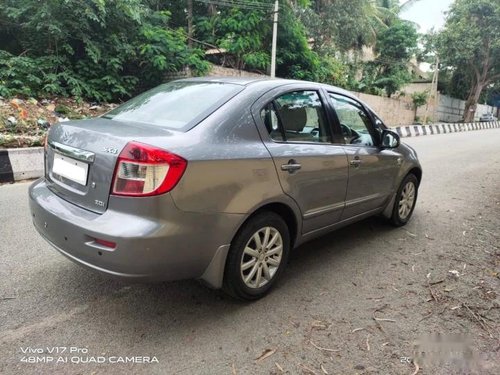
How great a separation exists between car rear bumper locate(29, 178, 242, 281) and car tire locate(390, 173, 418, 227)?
2.52m

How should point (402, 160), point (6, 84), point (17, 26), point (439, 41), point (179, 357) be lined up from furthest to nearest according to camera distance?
point (439, 41) → point (17, 26) → point (6, 84) → point (402, 160) → point (179, 357)

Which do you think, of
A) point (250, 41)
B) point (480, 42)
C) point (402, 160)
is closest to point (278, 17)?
point (250, 41)

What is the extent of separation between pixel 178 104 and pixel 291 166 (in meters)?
0.92

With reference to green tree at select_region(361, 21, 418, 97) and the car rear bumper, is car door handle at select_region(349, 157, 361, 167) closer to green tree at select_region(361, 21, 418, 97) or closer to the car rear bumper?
the car rear bumper

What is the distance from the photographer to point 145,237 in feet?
6.96

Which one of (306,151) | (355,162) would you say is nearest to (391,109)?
(355,162)

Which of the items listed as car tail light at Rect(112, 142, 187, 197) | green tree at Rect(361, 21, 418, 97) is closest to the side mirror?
car tail light at Rect(112, 142, 187, 197)

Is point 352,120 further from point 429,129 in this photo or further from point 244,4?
point 429,129

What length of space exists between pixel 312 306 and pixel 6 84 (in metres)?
9.21

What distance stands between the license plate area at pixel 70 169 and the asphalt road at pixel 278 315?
2.86 ft

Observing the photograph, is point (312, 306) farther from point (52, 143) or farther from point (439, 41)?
point (439, 41)

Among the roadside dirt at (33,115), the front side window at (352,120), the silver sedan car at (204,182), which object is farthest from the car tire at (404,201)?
the roadside dirt at (33,115)

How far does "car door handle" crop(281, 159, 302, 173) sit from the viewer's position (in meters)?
2.74

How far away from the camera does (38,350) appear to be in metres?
2.23
